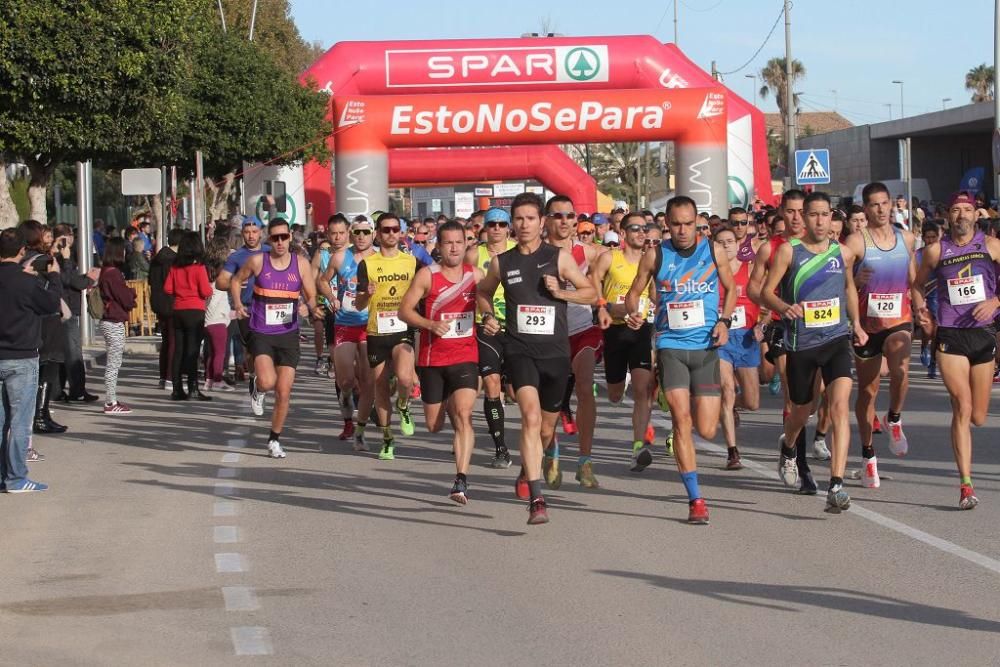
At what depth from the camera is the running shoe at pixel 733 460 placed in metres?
12.2

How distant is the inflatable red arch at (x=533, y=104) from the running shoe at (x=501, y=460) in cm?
2018

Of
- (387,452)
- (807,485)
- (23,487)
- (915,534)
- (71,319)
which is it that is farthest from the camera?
(71,319)

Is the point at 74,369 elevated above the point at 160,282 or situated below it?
below

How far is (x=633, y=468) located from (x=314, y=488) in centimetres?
235

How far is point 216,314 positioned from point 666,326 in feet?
35.2

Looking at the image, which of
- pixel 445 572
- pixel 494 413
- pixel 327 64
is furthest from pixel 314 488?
pixel 327 64

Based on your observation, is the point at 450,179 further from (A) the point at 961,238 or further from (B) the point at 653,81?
(A) the point at 961,238

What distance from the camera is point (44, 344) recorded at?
15.0 metres

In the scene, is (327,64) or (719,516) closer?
(719,516)

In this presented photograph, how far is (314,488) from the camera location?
38.8 ft

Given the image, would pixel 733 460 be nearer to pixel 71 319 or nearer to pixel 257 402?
pixel 257 402

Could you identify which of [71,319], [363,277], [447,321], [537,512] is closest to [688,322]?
[537,512]

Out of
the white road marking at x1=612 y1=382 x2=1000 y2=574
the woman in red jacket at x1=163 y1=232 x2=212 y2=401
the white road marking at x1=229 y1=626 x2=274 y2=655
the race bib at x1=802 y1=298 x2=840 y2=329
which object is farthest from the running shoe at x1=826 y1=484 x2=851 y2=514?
the woman in red jacket at x1=163 y1=232 x2=212 y2=401

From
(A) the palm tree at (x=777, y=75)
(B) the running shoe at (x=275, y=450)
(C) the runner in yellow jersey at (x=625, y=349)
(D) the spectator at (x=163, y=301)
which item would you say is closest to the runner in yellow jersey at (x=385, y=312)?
(B) the running shoe at (x=275, y=450)
